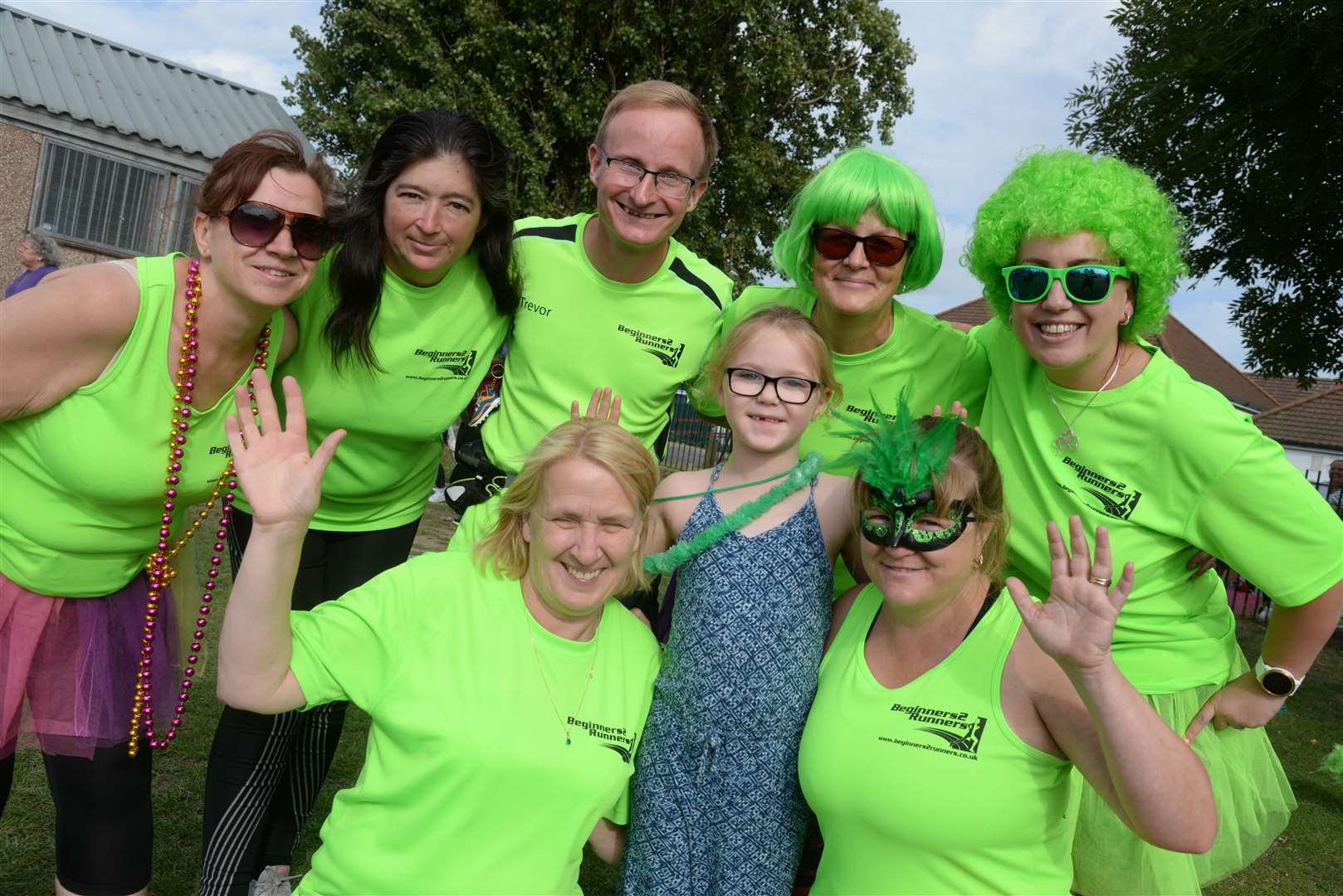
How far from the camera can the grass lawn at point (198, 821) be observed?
3629 mm

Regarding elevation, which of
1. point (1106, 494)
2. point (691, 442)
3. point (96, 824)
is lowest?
point (691, 442)

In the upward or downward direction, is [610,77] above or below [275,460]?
above

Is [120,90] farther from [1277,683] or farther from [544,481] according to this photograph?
[1277,683]

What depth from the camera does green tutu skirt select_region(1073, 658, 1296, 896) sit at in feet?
7.92

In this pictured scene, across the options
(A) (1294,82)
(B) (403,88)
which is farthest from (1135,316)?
(B) (403,88)

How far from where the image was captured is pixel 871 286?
9.82ft

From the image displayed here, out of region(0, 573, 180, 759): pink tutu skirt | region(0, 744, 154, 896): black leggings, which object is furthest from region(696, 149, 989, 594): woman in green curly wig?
region(0, 744, 154, 896): black leggings

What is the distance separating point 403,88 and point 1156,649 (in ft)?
54.1


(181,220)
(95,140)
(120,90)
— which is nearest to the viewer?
(95,140)

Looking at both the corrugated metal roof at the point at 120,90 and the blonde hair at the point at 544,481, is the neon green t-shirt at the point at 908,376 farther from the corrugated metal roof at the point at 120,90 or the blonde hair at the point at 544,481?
the corrugated metal roof at the point at 120,90

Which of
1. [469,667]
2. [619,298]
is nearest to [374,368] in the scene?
[619,298]

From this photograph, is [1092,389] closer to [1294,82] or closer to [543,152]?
[1294,82]

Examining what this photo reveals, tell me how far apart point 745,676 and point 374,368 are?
1.57m

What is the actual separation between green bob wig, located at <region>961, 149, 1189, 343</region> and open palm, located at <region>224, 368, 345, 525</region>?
6.34 feet
